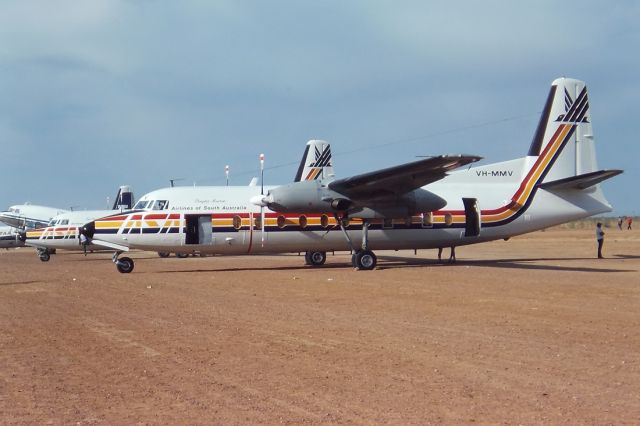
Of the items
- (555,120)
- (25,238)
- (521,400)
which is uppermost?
(555,120)

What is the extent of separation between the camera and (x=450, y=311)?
11.7 metres

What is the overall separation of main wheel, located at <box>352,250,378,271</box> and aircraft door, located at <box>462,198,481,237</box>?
409 cm

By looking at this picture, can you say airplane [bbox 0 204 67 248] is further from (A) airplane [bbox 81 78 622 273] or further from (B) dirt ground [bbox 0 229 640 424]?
(B) dirt ground [bbox 0 229 640 424]

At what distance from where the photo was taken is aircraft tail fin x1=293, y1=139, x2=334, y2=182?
1551 inches

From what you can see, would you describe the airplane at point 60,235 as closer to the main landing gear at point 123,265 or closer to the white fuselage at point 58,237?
the white fuselage at point 58,237

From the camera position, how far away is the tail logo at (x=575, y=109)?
25.8 meters

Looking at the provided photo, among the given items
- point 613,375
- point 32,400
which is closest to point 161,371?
point 32,400

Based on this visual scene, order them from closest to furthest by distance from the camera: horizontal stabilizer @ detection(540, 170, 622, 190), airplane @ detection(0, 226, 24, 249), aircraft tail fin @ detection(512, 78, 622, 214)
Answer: horizontal stabilizer @ detection(540, 170, 622, 190) < aircraft tail fin @ detection(512, 78, 622, 214) < airplane @ detection(0, 226, 24, 249)

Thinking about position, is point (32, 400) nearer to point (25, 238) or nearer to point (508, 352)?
point (508, 352)

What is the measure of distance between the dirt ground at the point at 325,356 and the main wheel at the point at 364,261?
279 inches

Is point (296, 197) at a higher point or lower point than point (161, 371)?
higher

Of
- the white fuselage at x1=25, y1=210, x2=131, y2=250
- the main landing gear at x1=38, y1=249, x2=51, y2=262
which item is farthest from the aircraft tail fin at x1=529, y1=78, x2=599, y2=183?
the main landing gear at x1=38, y1=249, x2=51, y2=262

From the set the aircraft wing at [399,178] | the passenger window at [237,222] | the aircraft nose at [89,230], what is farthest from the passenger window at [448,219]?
the aircraft nose at [89,230]

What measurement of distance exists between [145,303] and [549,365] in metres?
8.59
